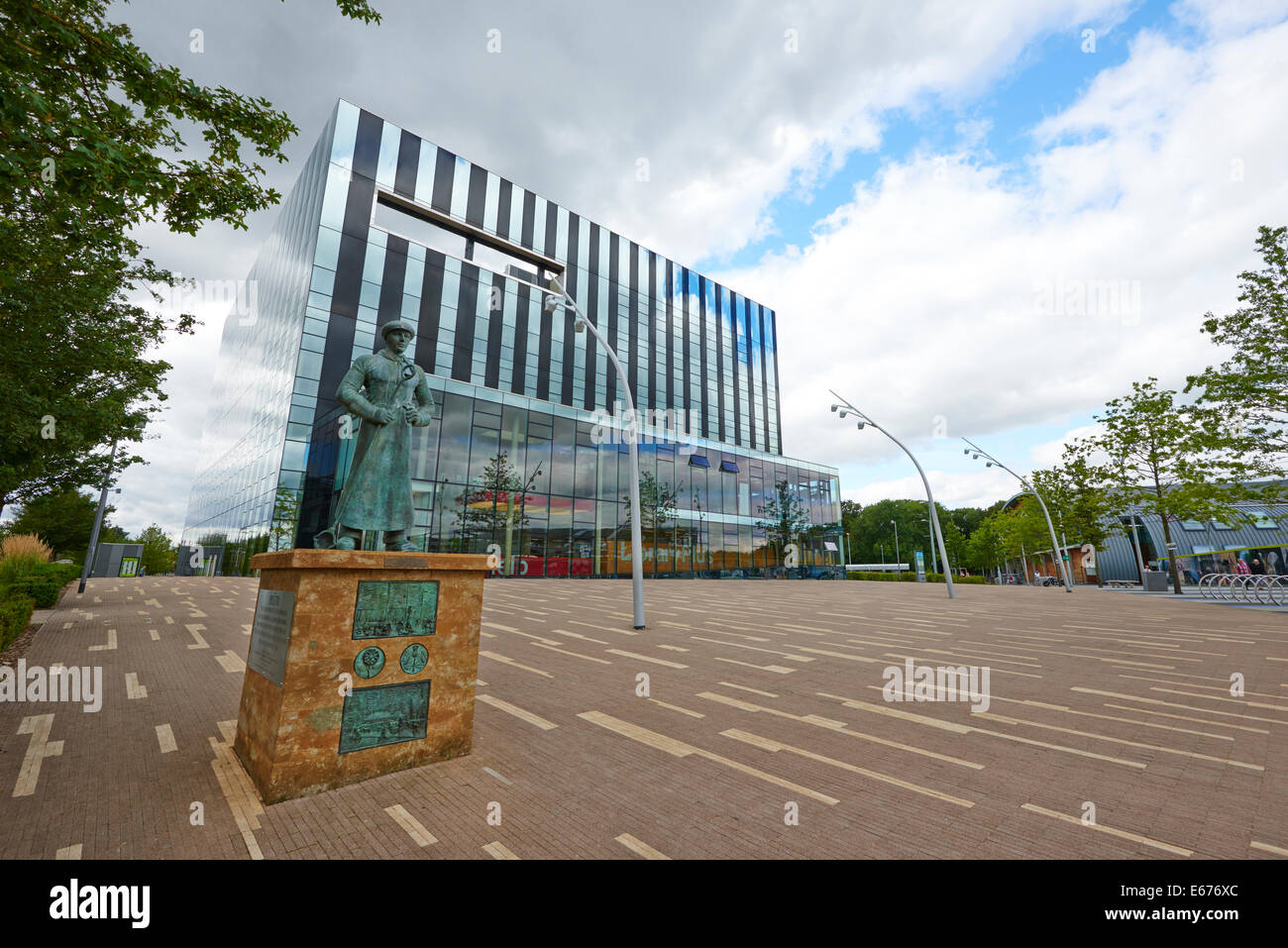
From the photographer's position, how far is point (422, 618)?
4191 mm

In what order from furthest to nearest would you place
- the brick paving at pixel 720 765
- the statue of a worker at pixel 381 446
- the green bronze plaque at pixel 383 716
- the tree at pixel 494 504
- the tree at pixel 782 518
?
the tree at pixel 782 518 < the tree at pixel 494 504 < the statue of a worker at pixel 381 446 < the green bronze plaque at pixel 383 716 < the brick paving at pixel 720 765

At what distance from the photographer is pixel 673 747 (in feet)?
14.5

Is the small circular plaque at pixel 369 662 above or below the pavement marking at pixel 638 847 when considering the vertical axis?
above

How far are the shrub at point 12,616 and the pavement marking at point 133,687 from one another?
2669 mm

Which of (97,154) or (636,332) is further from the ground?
(636,332)

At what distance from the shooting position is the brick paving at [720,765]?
2934mm

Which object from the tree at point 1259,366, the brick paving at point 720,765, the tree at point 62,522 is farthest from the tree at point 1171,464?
the tree at point 62,522

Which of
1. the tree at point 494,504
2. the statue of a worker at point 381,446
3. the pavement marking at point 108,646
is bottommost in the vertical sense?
the pavement marking at point 108,646

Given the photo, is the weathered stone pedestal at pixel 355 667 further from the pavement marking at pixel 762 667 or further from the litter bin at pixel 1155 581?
the litter bin at pixel 1155 581

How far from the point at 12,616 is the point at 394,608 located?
30.9 feet

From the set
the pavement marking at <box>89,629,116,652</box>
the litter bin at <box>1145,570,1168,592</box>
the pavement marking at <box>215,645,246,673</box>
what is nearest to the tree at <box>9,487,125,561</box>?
the pavement marking at <box>89,629,116,652</box>
